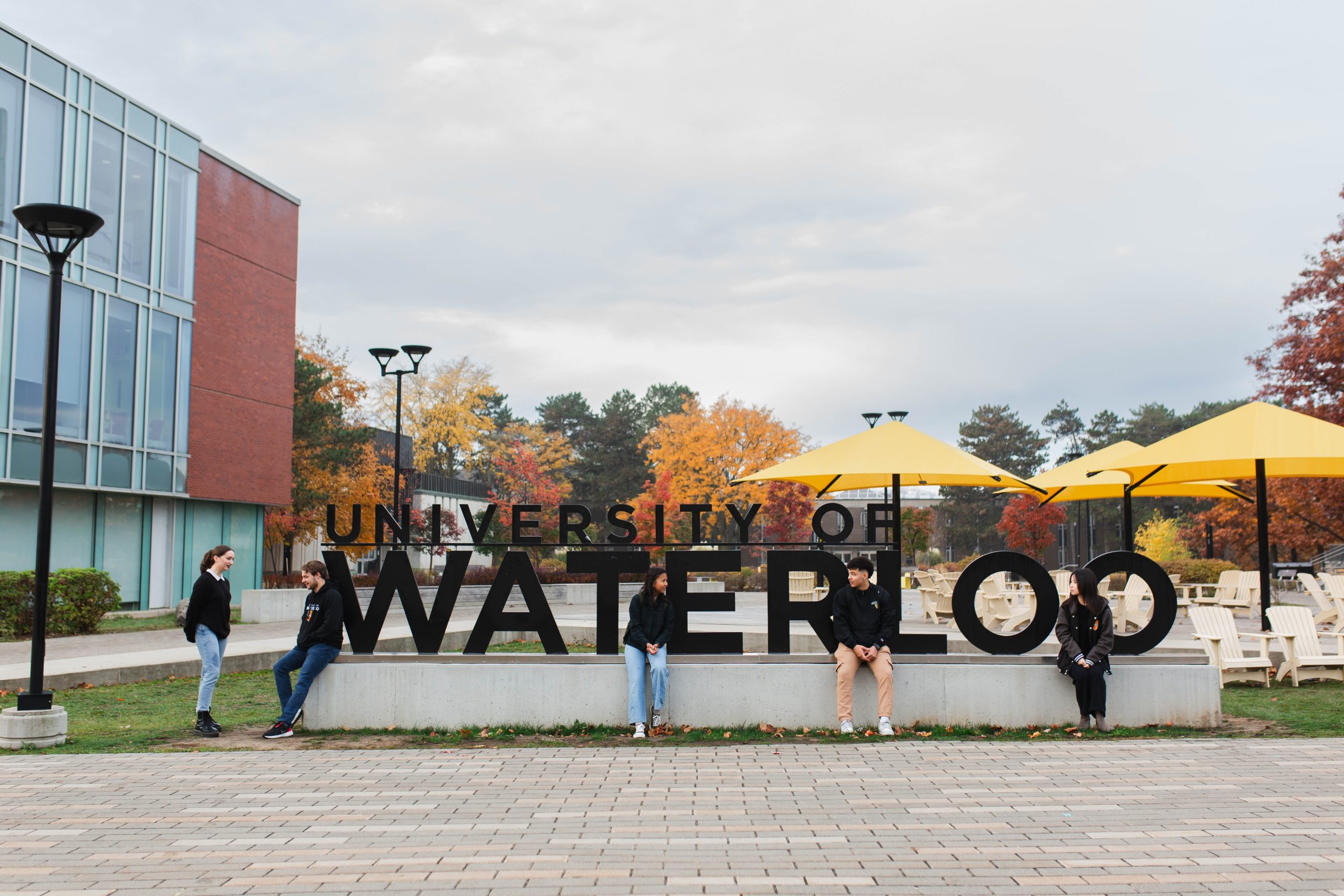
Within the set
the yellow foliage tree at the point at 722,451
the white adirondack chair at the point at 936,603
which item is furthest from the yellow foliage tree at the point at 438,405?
the white adirondack chair at the point at 936,603

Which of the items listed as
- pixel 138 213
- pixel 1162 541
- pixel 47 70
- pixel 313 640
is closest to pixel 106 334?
pixel 138 213

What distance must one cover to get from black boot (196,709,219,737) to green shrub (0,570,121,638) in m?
10.8

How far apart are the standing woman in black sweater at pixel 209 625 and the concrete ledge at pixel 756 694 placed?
87 centimetres

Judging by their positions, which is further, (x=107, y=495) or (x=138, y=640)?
(x=107, y=495)

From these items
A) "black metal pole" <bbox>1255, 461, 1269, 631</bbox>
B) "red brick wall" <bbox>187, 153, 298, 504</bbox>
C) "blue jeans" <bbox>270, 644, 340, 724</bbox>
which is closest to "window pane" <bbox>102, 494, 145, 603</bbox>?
"red brick wall" <bbox>187, 153, 298, 504</bbox>

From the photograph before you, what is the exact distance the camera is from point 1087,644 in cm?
933

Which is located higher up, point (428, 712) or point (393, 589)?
point (393, 589)

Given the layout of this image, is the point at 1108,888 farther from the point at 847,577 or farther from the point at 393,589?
the point at 393,589

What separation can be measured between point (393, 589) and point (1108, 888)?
7.30 meters

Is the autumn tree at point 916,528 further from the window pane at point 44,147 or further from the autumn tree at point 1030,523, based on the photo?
the window pane at point 44,147

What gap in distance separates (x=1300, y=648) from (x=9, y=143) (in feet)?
85.7

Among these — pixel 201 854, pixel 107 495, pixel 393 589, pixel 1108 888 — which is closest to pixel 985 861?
pixel 1108 888

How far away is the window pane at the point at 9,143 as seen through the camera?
22078mm

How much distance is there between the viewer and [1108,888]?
15.7ft
